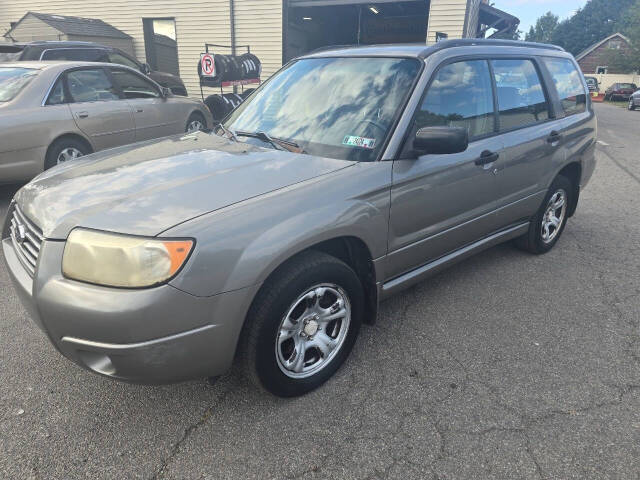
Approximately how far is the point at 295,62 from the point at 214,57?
346 inches

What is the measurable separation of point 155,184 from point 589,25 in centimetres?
11661

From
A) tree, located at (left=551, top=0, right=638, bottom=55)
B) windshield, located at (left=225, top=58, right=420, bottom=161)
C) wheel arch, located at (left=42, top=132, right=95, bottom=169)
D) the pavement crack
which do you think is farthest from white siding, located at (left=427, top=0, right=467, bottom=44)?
tree, located at (left=551, top=0, right=638, bottom=55)

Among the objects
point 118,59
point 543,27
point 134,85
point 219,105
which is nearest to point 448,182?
point 134,85

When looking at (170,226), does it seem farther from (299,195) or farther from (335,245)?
(335,245)

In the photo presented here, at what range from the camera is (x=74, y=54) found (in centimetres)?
914

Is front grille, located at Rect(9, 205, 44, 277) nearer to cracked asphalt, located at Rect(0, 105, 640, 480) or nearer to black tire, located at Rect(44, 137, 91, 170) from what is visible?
cracked asphalt, located at Rect(0, 105, 640, 480)

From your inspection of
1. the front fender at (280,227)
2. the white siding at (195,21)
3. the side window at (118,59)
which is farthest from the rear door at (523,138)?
the white siding at (195,21)

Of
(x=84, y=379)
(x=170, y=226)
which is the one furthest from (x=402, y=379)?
(x=84, y=379)

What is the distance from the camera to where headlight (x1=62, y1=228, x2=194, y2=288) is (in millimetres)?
1875

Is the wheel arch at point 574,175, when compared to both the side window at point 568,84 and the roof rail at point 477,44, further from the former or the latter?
the roof rail at point 477,44

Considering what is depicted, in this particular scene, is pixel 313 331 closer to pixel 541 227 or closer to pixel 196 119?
pixel 541 227

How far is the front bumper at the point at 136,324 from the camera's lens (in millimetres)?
1856

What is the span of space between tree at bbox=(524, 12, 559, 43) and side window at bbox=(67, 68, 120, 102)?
122m

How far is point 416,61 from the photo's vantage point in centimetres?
295
